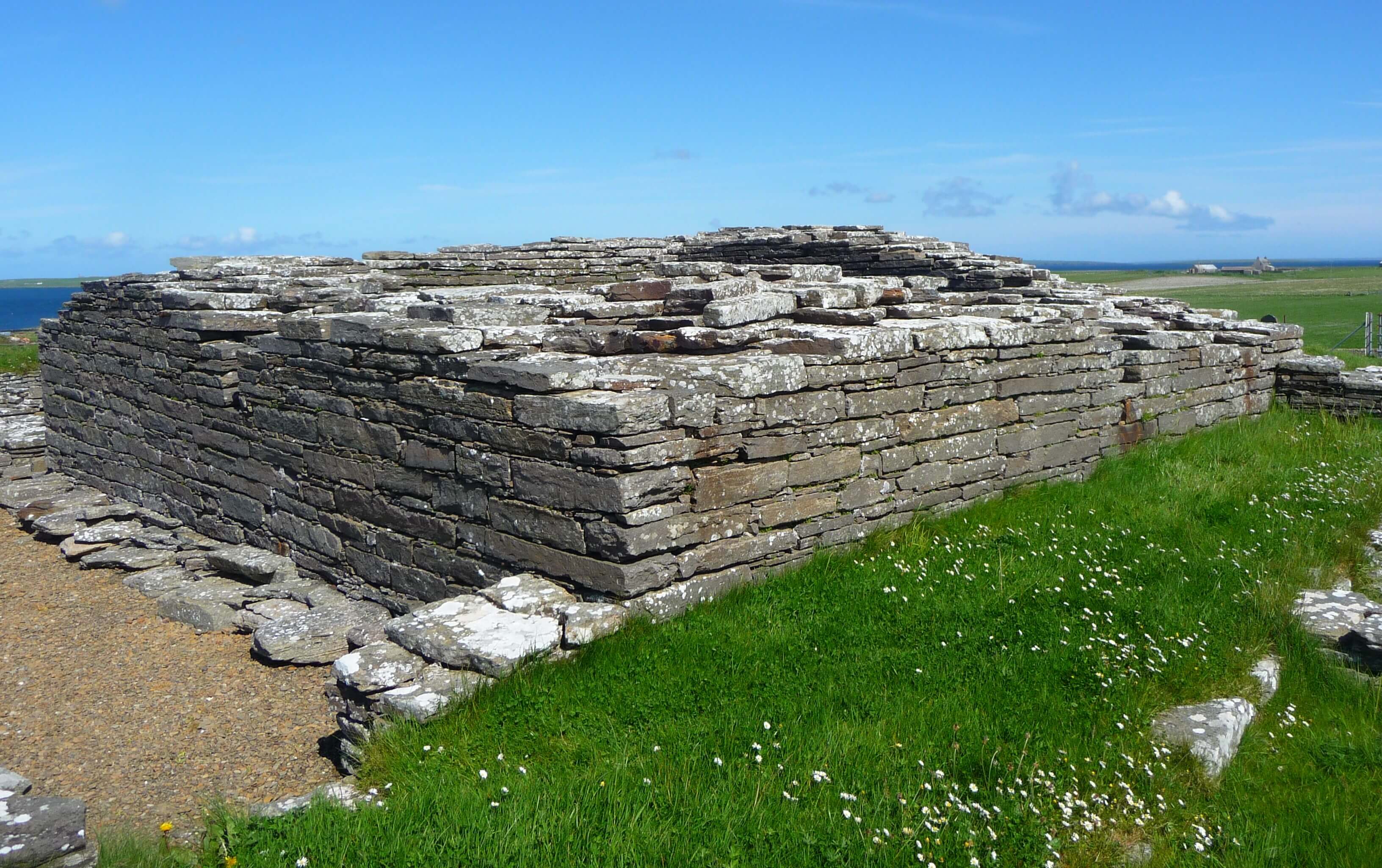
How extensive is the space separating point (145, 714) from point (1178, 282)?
7188 centimetres

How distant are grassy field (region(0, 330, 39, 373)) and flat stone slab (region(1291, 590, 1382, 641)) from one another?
20002 millimetres

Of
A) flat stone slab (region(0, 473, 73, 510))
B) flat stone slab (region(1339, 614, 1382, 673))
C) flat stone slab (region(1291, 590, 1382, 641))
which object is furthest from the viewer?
flat stone slab (region(0, 473, 73, 510))

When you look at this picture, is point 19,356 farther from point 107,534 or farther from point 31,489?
point 107,534

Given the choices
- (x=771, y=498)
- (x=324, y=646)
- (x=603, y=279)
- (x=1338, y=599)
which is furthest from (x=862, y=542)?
(x=603, y=279)

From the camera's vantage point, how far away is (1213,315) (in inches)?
563

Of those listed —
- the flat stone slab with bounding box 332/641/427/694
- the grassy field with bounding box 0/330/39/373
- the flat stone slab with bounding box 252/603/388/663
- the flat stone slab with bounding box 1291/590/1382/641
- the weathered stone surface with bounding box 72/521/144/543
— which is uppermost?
the grassy field with bounding box 0/330/39/373

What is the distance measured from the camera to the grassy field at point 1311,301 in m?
31.6

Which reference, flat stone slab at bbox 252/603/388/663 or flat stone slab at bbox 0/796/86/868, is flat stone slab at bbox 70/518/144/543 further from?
flat stone slab at bbox 0/796/86/868

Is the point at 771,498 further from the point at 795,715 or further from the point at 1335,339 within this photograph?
the point at 1335,339

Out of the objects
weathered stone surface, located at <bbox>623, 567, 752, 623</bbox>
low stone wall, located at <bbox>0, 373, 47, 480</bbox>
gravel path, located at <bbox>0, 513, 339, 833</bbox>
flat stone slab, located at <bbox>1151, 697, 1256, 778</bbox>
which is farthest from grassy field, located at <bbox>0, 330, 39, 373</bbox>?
flat stone slab, located at <bbox>1151, 697, 1256, 778</bbox>

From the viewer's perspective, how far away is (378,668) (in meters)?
A: 5.69

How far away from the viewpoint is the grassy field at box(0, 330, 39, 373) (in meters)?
22.4

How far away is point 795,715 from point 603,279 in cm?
1065

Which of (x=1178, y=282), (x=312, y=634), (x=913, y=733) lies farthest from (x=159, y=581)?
(x=1178, y=282)
